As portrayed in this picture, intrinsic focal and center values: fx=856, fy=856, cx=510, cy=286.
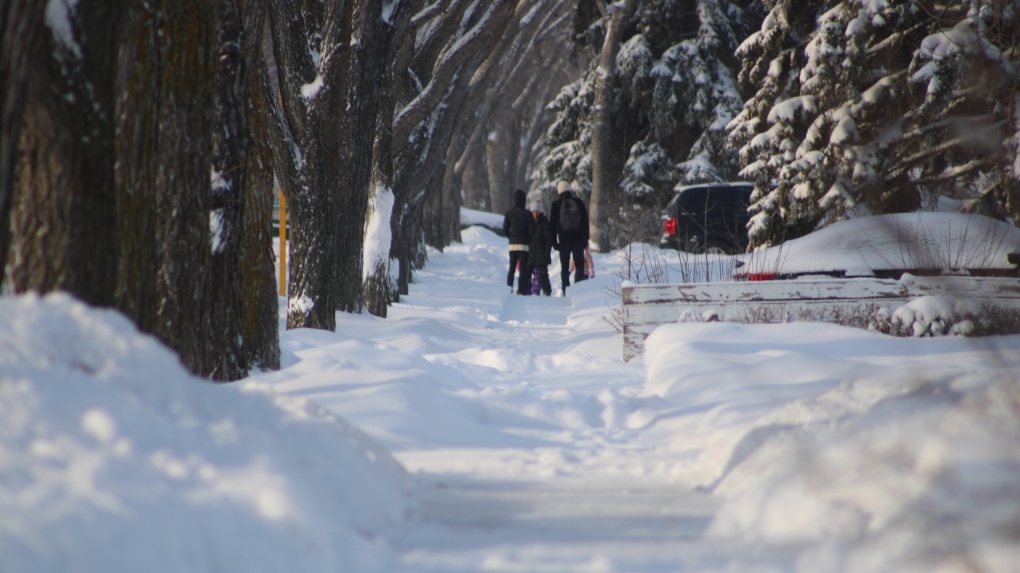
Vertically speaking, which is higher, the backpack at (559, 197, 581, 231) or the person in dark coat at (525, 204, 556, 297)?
the backpack at (559, 197, 581, 231)

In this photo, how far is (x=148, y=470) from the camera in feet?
7.39

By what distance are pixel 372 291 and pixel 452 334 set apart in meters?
1.45

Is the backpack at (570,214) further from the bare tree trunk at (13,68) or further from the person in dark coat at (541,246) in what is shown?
the bare tree trunk at (13,68)

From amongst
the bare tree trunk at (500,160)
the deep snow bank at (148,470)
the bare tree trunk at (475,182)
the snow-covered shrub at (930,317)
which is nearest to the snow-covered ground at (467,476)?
the deep snow bank at (148,470)

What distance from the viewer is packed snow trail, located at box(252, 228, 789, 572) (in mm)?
2621

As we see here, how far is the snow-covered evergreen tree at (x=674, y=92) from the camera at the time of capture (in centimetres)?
2256

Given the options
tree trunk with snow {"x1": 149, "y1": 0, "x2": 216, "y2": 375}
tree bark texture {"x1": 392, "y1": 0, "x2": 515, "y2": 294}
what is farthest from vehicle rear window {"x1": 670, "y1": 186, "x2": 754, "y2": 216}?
tree trunk with snow {"x1": 149, "y1": 0, "x2": 216, "y2": 375}

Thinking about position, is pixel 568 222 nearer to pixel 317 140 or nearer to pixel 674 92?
pixel 317 140

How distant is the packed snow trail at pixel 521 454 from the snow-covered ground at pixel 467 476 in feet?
0.05

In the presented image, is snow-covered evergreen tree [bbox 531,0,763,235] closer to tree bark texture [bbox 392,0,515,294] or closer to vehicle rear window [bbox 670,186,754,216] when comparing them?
vehicle rear window [bbox 670,186,754,216]

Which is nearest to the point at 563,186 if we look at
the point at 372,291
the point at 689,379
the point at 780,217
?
the point at 780,217

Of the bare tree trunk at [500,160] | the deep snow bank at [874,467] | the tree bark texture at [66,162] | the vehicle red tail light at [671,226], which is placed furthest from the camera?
the bare tree trunk at [500,160]

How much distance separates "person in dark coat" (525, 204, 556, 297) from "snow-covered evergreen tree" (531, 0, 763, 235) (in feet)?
29.4

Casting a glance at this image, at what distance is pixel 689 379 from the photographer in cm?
526
